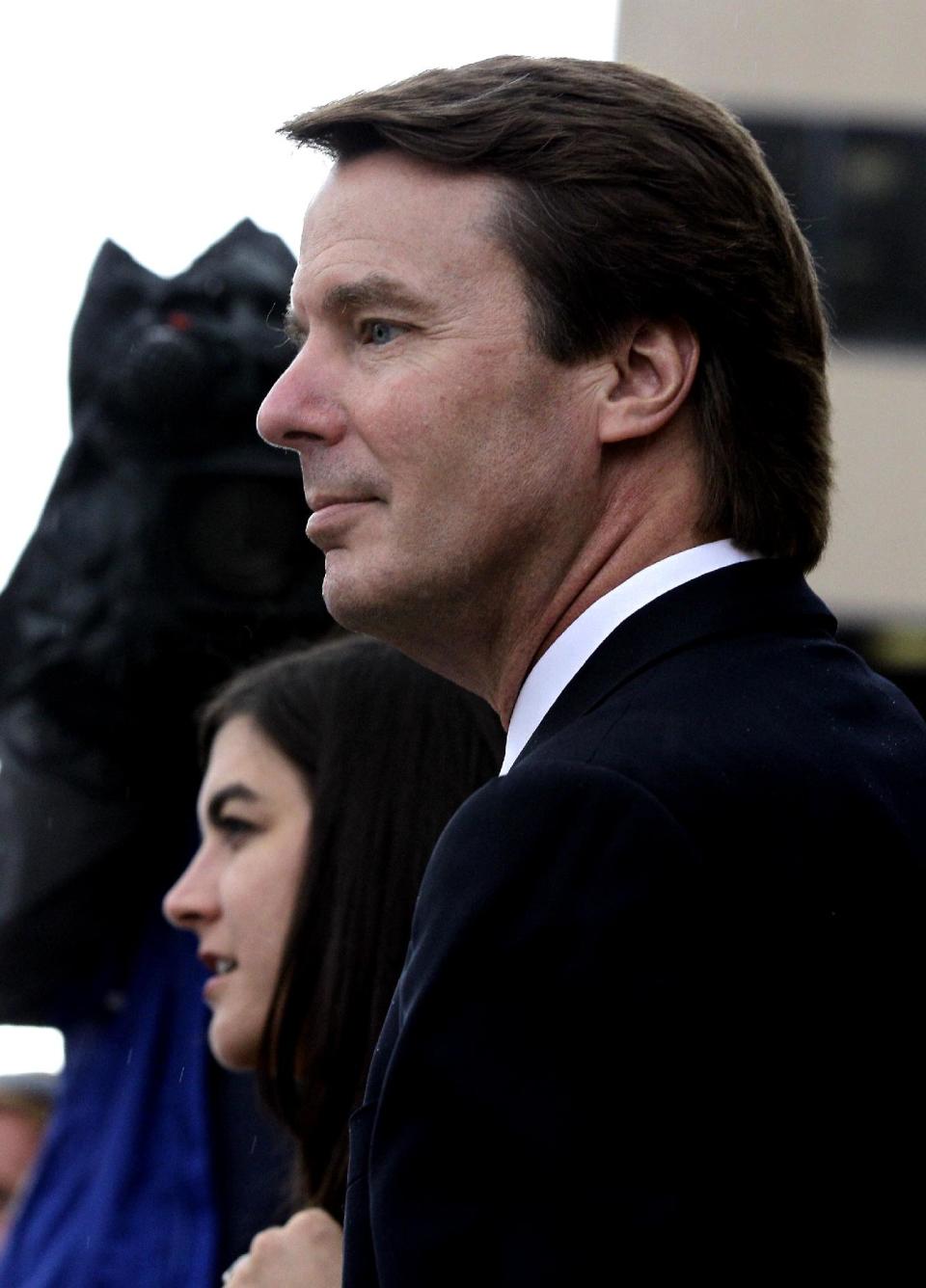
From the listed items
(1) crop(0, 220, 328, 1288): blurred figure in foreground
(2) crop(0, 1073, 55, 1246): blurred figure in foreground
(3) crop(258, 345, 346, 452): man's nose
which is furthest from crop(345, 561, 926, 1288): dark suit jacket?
(2) crop(0, 1073, 55, 1246): blurred figure in foreground

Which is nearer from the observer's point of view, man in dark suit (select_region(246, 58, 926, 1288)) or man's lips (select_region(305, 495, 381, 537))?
man in dark suit (select_region(246, 58, 926, 1288))

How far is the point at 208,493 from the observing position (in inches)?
144

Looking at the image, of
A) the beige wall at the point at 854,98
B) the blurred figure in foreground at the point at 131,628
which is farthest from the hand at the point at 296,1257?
the beige wall at the point at 854,98

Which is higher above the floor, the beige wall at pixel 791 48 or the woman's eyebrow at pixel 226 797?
the beige wall at pixel 791 48

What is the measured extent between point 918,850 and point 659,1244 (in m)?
0.36

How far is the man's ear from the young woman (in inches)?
44.6

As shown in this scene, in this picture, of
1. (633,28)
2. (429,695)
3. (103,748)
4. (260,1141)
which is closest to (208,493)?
(103,748)

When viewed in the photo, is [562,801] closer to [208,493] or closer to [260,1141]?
[260,1141]

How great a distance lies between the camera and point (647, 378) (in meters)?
1.71

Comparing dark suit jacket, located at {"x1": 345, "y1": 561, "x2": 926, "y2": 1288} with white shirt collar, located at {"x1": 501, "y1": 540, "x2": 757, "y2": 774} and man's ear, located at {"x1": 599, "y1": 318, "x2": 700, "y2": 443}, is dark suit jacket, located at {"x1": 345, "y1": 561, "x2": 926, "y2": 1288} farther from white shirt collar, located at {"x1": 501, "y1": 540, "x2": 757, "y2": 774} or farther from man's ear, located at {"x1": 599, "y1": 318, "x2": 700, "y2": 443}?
man's ear, located at {"x1": 599, "y1": 318, "x2": 700, "y2": 443}

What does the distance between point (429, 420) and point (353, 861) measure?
121 centimetres

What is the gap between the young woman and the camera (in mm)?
2682

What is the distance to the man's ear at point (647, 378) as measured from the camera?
1.68 m

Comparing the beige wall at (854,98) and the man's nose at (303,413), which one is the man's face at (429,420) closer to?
the man's nose at (303,413)
